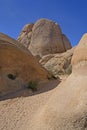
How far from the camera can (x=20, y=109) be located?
34.4 ft

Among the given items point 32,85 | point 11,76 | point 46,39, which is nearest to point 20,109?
point 32,85

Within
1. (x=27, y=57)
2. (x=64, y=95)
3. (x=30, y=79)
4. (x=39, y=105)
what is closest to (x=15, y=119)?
(x=39, y=105)

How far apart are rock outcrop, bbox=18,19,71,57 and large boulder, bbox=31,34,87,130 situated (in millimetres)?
23933

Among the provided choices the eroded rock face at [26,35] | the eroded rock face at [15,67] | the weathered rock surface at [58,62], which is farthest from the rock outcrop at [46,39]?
the eroded rock face at [15,67]

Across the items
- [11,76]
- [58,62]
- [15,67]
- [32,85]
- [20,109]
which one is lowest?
[20,109]

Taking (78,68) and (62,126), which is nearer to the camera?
(62,126)

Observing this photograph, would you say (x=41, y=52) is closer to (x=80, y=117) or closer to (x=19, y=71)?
(x=19, y=71)

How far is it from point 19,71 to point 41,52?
730 inches

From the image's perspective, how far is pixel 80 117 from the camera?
705cm

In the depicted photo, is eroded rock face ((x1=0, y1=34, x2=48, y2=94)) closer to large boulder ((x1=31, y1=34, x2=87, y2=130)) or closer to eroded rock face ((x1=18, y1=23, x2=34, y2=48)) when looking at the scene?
large boulder ((x1=31, y1=34, x2=87, y2=130))

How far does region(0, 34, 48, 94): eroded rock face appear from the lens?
1372 cm

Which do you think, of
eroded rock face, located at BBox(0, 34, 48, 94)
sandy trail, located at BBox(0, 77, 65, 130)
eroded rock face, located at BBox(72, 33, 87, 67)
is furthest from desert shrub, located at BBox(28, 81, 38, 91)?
eroded rock face, located at BBox(72, 33, 87, 67)

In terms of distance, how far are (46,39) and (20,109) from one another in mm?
23128

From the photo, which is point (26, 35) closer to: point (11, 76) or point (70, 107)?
point (11, 76)
